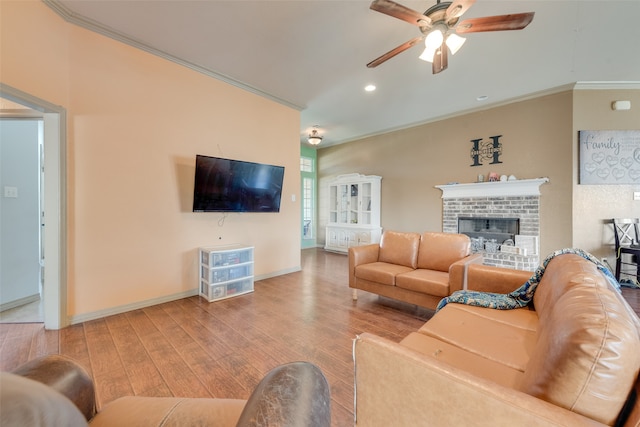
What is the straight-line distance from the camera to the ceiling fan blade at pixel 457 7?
172 centimetres

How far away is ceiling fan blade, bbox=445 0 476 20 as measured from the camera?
172 centimetres

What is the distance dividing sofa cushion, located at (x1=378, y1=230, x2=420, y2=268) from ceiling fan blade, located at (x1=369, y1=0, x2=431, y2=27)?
214cm

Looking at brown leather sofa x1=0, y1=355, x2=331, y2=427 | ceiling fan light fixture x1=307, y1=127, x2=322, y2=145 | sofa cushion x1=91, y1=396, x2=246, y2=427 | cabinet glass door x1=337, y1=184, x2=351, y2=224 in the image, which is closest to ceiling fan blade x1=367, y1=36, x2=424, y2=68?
brown leather sofa x1=0, y1=355, x2=331, y2=427

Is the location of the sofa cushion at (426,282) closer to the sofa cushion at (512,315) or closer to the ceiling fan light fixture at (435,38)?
the sofa cushion at (512,315)

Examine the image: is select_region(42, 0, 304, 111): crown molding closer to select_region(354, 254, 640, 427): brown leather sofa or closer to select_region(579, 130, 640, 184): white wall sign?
select_region(354, 254, 640, 427): brown leather sofa

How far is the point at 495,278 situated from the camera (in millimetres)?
2047

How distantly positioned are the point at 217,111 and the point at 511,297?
377 centimetres

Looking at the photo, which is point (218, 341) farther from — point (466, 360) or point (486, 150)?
point (486, 150)

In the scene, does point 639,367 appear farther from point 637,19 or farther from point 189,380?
point 637,19

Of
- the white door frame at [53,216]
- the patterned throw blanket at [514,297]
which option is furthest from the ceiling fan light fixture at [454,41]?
the white door frame at [53,216]

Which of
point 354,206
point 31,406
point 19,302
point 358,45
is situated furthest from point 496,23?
point 19,302

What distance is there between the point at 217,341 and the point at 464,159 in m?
4.84

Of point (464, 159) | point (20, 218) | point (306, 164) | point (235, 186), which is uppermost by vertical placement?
point (306, 164)

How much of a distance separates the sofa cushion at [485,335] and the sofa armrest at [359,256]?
1.38 metres
